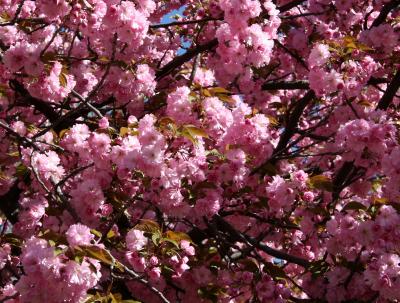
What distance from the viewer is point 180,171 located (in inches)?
157

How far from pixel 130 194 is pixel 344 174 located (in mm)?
1630

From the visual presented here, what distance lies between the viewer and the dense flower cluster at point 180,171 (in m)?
3.88

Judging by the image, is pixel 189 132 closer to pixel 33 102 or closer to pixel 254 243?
pixel 254 243

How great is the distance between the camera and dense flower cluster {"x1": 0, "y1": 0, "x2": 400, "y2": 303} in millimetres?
3879

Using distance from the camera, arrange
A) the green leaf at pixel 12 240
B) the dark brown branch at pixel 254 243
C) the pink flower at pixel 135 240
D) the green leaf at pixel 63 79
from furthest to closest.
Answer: the dark brown branch at pixel 254 243 < the green leaf at pixel 63 79 < the green leaf at pixel 12 240 < the pink flower at pixel 135 240

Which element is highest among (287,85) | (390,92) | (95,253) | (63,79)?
(287,85)

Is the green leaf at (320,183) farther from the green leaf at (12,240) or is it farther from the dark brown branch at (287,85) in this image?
the green leaf at (12,240)

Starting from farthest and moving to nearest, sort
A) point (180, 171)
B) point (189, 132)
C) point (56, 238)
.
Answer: point (180, 171)
point (189, 132)
point (56, 238)

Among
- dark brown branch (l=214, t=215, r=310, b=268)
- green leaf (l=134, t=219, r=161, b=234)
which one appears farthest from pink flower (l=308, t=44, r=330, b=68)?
green leaf (l=134, t=219, r=161, b=234)

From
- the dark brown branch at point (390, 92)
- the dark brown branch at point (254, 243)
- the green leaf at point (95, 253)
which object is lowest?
the green leaf at point (95, 253)

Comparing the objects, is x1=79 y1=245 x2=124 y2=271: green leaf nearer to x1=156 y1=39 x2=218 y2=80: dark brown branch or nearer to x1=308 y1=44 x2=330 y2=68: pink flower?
x1=308 y1=44 x2=330 y2=68: pink flower

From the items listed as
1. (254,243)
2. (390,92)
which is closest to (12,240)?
(254,243)

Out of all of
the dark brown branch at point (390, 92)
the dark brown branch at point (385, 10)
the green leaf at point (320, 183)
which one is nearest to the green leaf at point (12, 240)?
the green leaf at point (320, 183)

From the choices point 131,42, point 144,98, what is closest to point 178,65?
point 144,98
